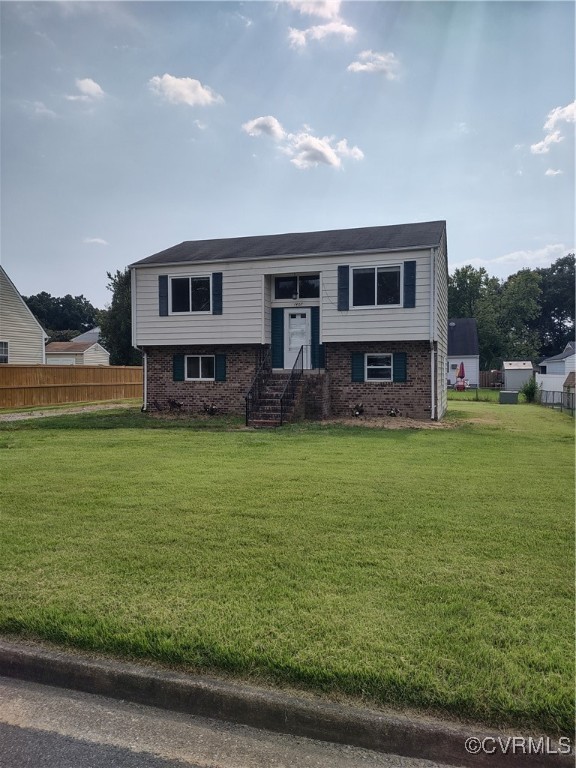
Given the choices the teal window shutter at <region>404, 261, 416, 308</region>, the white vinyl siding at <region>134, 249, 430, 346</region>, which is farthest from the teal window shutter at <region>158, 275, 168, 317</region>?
the teal window shutter at <region>404, 261, 416, 308</region>

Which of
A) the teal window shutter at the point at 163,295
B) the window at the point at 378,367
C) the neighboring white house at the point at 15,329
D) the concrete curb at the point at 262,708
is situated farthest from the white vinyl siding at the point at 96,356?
the concrete curb at the point at 262,708

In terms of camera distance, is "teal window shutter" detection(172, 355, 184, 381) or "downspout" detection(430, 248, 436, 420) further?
"teal window shutter" detection(172, 355, 184, 381)

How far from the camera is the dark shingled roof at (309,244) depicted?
627 inches

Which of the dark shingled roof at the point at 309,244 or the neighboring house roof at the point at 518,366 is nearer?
the dark shingled roof at the point at 309,244

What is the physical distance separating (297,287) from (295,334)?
1.61 meters

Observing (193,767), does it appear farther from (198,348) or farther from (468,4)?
(198,348)

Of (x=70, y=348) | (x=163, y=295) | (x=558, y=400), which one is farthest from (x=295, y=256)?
(x=70, y=348)

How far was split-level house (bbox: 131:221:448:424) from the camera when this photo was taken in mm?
15492

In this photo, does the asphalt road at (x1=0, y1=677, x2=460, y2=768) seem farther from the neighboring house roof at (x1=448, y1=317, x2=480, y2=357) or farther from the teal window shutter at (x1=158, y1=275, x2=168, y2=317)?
the neighboring house roof at (x1=448, y1=317, x2=480, y2=357)

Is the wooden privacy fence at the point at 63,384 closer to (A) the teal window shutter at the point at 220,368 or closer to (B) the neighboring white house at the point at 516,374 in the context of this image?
(A) the teal window shutter at the point at 220,368

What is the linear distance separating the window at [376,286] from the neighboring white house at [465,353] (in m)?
27.9

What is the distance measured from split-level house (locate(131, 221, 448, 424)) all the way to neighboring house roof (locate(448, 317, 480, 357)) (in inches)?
1055

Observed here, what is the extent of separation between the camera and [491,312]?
170ft

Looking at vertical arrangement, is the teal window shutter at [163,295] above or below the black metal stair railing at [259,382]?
above
